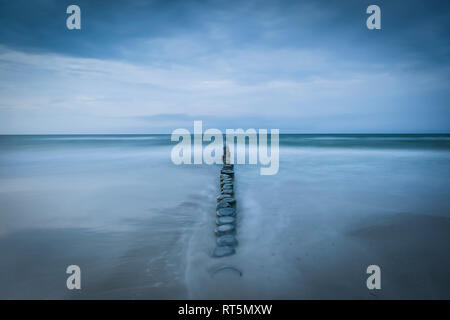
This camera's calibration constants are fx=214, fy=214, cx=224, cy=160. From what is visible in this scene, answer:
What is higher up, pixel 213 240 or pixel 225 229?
pixel 225 229

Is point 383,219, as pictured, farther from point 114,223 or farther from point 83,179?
point 83,179

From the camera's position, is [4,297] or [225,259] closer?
[4,297]

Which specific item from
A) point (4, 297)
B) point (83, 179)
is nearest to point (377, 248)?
point (4, 297)

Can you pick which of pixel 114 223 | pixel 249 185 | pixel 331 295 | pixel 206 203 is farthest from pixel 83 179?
pixel 331 295

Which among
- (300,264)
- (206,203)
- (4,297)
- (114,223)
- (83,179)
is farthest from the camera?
(83,179)

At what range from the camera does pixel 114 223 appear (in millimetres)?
4297

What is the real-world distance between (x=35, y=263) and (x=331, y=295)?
12.9ft

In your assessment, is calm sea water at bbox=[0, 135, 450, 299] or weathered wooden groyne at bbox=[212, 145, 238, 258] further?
weathered wooden groyne at bbox=[212, 145, 238, 258]

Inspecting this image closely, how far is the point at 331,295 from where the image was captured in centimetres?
239

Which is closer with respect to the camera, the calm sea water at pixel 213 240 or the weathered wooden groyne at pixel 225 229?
the calm sea water at pixel 213 240
